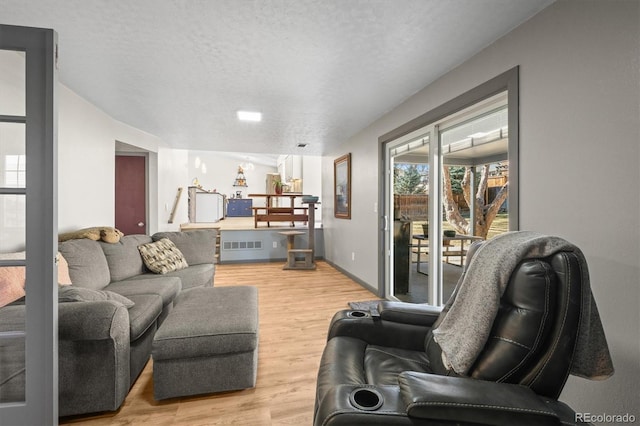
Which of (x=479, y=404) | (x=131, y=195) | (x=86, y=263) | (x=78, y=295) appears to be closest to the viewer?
(x=479, y=404)

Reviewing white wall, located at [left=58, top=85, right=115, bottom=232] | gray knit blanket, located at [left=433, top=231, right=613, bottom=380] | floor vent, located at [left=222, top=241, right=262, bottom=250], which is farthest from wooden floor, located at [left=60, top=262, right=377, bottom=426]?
floor vent, located at [left=222, top=241, right=262, bottom=250]

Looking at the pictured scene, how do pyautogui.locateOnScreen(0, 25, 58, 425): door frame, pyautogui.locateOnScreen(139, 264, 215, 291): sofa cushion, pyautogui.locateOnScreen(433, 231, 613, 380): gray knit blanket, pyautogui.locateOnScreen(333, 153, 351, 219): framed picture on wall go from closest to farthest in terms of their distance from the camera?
pyautogui.locateOnScreen(433, 231, 613, 380): gray knit blanket < pyautogui.locateOnScreen(0, 25, 58, 425): door frame < pyautogui.locateOnScreen(139, 264, 215, 291): sofa cushion < pyautogui.locateOnScreen(333, 153, 351, 219): framed picture on wall

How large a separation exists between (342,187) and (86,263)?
11.8 ft

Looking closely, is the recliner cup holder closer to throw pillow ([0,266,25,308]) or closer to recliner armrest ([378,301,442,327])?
recliner armrest ([378,301,442,327])

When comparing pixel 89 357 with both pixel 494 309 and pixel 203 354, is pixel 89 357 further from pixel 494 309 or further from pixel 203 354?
pixel 494 309

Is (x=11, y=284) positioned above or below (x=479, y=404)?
above

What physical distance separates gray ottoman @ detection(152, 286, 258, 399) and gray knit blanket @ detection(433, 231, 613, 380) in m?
1.17

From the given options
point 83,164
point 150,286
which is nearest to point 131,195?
point 83,164

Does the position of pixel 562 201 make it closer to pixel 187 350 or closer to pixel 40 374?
pixel 187 350

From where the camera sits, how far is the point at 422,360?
4.43ft

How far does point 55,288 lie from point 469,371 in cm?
185

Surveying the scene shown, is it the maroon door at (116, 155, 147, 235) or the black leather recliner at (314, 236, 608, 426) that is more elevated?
the maroon door at (116, 155, 147, 235)

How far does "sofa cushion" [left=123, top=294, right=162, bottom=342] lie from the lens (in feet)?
5.58

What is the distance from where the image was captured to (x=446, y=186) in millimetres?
2797
